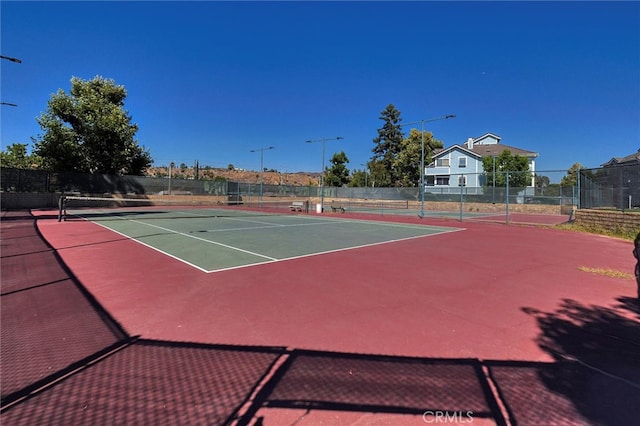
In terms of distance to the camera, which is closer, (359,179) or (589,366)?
(589,366)

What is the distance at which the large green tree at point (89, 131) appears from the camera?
31484 millimetres

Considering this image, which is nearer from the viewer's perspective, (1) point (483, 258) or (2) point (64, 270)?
(2) point (64, 270)

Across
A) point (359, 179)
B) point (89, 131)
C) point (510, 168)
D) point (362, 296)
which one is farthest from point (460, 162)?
point (362, 296)

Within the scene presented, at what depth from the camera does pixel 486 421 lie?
8.93 feet

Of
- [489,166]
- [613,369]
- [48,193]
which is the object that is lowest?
[613,369]

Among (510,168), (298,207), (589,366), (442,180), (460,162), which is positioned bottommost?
(589,366)

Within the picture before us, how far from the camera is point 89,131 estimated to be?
107 ft

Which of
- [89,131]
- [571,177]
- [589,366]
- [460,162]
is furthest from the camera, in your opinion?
[571,177]

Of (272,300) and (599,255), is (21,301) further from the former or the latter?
(599,255)

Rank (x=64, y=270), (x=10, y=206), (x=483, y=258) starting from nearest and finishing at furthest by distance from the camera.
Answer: (x=64, y=270) < (x=483, y=258) < (x=10, y=206)

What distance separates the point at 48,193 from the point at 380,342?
35.7 metres

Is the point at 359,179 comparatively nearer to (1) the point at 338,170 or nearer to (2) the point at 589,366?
(1) the point at 338,170

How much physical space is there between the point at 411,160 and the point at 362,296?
194 ft

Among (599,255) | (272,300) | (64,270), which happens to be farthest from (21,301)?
(599,255)
